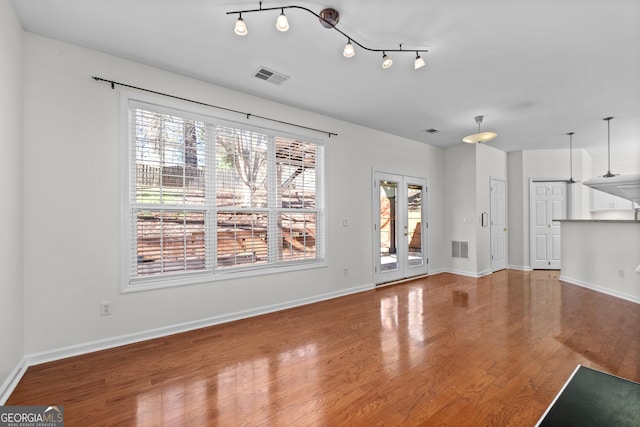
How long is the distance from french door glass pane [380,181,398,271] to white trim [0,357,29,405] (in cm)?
465

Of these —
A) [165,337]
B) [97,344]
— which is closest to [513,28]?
[165,337]

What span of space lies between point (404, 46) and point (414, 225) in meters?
3.97

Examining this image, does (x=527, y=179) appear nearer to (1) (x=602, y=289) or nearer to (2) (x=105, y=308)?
(1) (x=602, y=289)

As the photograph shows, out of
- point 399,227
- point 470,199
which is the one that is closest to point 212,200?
point 399,227

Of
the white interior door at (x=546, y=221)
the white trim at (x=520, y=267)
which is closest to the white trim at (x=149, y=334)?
the white trim at (x=520, y=267)

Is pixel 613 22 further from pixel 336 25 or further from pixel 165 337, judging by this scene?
pixel 165 337

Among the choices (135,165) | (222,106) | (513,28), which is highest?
(513,28)

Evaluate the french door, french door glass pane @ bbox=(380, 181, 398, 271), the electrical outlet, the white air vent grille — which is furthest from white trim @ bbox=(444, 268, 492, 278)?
the electrical outlet

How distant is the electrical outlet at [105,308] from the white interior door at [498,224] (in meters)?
6.86

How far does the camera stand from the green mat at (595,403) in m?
1.82

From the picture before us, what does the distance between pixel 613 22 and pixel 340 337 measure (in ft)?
11.8

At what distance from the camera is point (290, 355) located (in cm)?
270

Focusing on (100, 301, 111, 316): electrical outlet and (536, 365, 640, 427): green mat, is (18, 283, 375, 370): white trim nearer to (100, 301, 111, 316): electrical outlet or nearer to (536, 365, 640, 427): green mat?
(100, 301, 111, 316): electrical outlet

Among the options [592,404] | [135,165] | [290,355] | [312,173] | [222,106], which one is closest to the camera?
[592,404]
